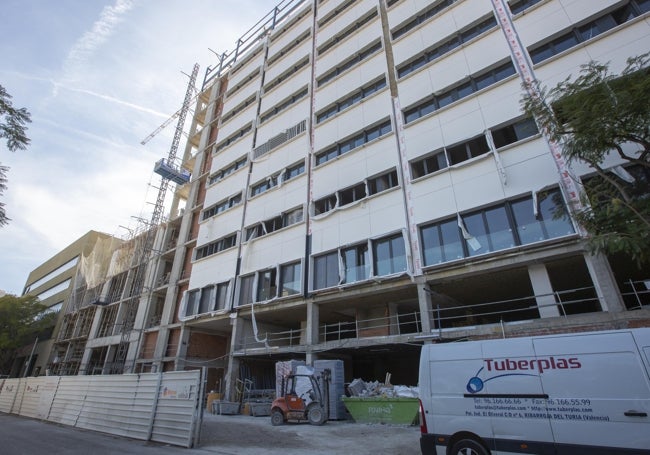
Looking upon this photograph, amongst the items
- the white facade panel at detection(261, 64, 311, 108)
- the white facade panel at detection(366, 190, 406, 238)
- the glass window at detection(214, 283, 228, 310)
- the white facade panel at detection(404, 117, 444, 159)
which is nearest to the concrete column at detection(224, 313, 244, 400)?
the glass window at detection(214, 283, 228, 310)

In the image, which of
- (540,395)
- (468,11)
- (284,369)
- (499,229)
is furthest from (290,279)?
(468,11)

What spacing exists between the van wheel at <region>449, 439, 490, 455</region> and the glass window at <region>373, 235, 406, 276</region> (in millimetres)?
10069

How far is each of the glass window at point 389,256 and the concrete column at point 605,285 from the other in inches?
283

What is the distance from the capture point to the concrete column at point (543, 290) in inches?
511

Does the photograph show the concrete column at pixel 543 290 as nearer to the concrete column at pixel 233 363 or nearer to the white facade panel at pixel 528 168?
the white facade panel at pixel 528 168

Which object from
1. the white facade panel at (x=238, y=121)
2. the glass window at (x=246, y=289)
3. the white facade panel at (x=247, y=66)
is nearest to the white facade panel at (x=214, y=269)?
the glass window at (x=246, y=289)

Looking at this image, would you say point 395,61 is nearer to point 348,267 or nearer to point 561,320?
point 348,267

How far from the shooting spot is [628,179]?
11867mm

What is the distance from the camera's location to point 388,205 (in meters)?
18.1

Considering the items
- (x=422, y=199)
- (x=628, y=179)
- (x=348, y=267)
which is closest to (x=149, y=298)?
(x=348, y=267)

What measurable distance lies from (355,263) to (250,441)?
986cm

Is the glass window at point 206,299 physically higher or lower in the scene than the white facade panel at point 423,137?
lower

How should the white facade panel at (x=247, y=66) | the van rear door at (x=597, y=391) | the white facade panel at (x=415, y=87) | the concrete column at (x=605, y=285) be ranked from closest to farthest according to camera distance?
1. the van rear door at (x=597, y=391)
2. the concrete column at (x=605, y=285)
3. the white facade panel at (x=415, y=87)
4. the white facade panel at (x=247, y=66)

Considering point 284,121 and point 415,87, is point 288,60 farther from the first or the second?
point 415,87
